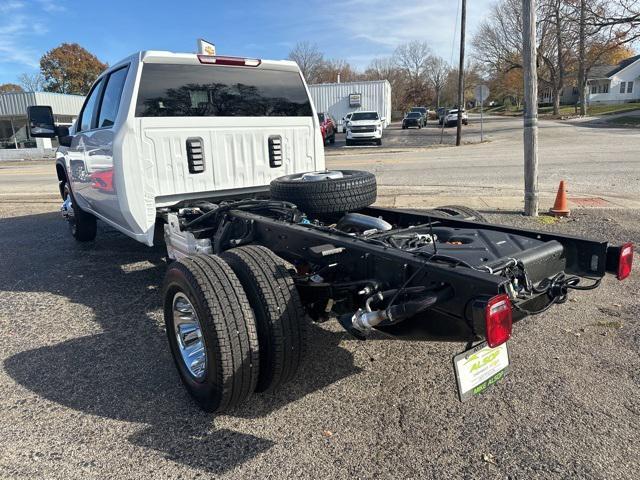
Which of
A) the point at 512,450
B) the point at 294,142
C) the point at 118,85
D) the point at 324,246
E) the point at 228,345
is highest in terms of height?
the point at 118,85

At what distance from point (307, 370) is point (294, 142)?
2996 millimetres

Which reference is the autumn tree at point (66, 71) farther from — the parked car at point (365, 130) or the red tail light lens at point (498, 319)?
the red tail light lens at point (498, 319)

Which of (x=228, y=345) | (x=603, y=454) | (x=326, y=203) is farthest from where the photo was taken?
(x=326, y=203)

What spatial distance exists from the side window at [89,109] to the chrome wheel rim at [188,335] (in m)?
3.62

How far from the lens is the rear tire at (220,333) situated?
2664mm

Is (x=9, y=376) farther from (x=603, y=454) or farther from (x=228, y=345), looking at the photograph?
(x=603, y=454)

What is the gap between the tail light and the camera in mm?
4898

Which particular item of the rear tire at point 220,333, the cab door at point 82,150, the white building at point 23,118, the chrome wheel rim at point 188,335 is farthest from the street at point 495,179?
the white building at point 23,118

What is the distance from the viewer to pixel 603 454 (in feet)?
8.08

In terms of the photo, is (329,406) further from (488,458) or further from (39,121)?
(39,121)

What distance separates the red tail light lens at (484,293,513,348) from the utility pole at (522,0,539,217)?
642 cm

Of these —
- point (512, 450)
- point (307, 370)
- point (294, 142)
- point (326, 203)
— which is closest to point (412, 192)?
point (294, 142)

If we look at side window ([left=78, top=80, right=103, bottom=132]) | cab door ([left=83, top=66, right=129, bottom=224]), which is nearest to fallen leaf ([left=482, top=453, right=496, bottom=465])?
cab door ([left=83, top=66, right=129, bottom=224])

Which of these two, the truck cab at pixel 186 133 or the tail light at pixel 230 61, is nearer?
the truck cab at pixel 186 133
